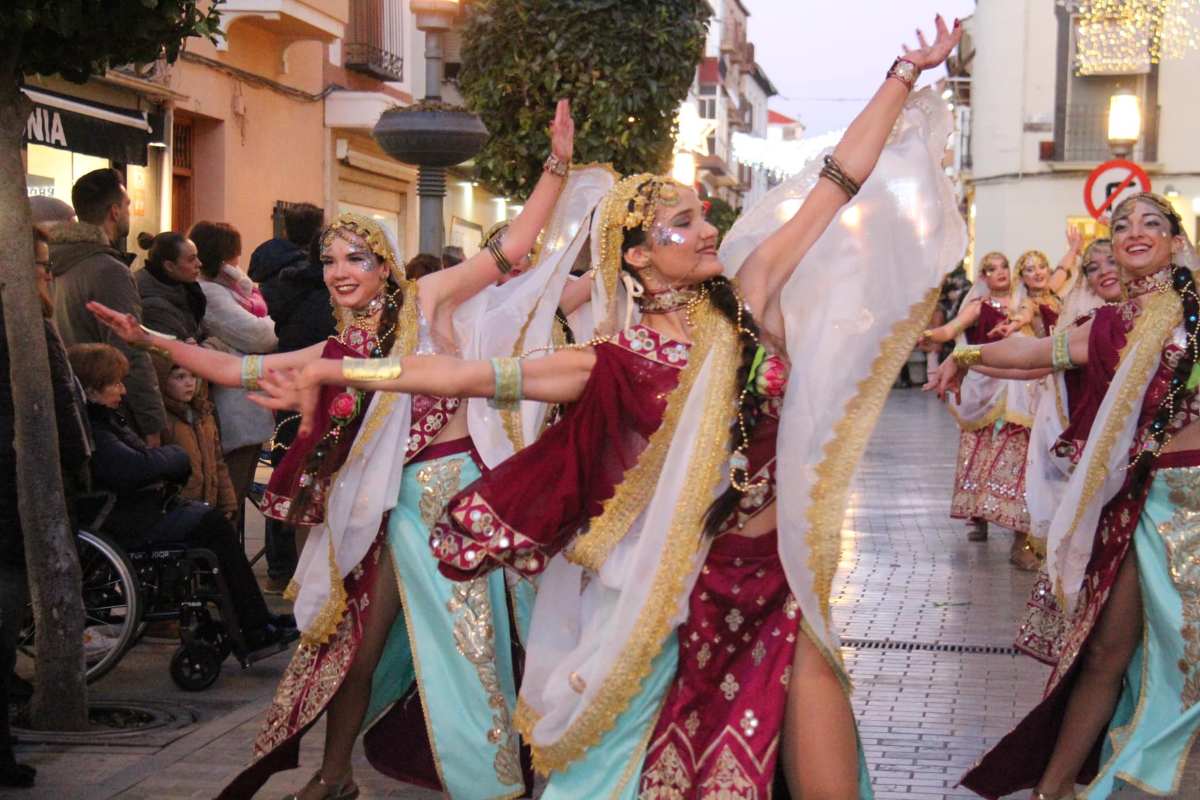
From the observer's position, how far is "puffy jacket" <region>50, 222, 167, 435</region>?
8352mm

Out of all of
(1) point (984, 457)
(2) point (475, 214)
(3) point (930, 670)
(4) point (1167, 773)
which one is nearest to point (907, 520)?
(1) point (984, 457)

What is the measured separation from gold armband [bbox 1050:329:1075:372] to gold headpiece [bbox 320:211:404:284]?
206 centimetres

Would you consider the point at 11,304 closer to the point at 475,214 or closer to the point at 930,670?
the point at 930,670

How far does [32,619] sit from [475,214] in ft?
73.9

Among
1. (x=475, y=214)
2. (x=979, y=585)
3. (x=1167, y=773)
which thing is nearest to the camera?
(x=1167, y=773)

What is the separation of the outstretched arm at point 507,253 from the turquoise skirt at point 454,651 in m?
0.55

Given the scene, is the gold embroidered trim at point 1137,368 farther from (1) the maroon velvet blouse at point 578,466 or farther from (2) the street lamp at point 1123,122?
(2) the street lamp at point 1123,122

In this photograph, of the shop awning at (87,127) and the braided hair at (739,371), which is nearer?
the braided hair at (739,371)

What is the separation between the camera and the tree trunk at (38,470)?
6508 millimetres

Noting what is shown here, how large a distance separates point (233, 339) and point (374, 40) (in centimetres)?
1281

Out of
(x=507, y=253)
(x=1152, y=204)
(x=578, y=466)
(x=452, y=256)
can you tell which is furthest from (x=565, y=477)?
(x=452, y=256)

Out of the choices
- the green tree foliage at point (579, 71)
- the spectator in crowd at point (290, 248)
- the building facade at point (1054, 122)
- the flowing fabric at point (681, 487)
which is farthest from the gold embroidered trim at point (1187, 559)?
the building facade at point (1054, 122)

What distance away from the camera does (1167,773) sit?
5.58 m

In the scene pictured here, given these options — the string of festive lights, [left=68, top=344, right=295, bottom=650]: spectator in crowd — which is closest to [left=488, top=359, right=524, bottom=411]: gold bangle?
[left=68, top=344, right=295, bottom=650]: spectator in crowd
